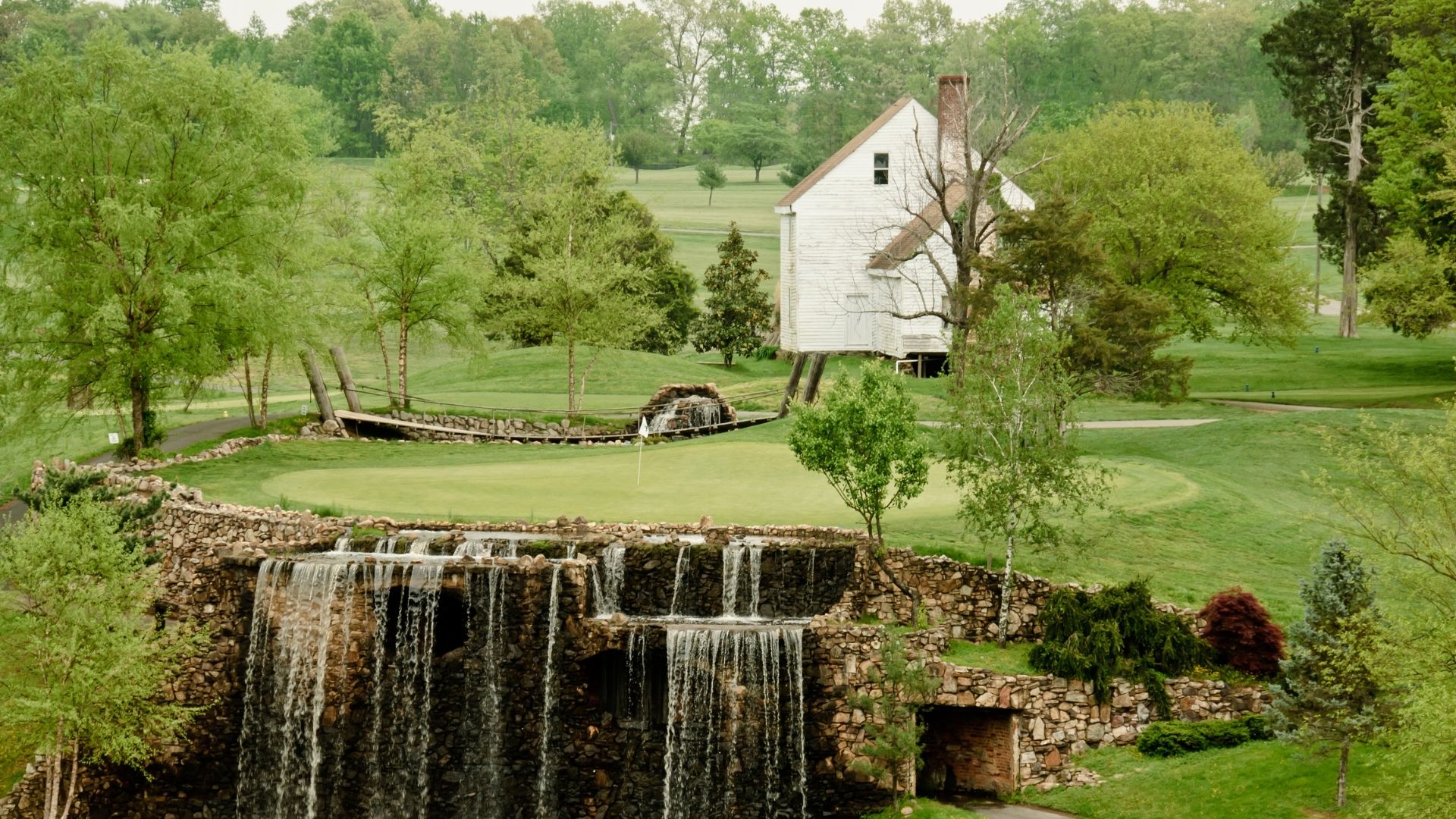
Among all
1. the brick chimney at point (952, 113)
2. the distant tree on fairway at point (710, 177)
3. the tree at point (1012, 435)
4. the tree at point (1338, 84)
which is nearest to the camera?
the tree at point (1012, 435)

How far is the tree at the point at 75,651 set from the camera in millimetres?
28203

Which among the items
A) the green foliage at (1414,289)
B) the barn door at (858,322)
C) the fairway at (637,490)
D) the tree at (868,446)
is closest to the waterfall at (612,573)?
the fairway at (637,490)

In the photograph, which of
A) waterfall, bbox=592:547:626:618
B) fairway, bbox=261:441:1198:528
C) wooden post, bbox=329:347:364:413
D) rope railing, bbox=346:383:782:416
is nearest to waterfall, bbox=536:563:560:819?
waterfall, bbox=592:547:626:618

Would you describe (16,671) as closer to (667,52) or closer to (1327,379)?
(1327,379)

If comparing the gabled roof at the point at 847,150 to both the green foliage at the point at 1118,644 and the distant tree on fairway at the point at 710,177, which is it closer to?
the green foliage at the point at 1118,644

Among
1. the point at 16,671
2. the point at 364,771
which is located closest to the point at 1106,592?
the point at 364,771

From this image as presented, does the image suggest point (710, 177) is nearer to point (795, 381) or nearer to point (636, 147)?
point (636, 147)

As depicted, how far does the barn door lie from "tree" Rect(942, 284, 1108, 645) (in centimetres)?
2555

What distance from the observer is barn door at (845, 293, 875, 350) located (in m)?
58.6

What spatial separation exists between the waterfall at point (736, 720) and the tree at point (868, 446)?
11.6 feet

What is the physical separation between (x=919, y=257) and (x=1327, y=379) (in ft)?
59.6

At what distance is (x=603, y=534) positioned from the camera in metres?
32.6

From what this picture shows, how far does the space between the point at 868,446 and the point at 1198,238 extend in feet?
92.6

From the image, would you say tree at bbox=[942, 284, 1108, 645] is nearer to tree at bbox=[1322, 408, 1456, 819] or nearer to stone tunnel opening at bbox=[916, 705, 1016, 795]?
stone tunnel opening at bbox=[916, 705, 1016, 795]
